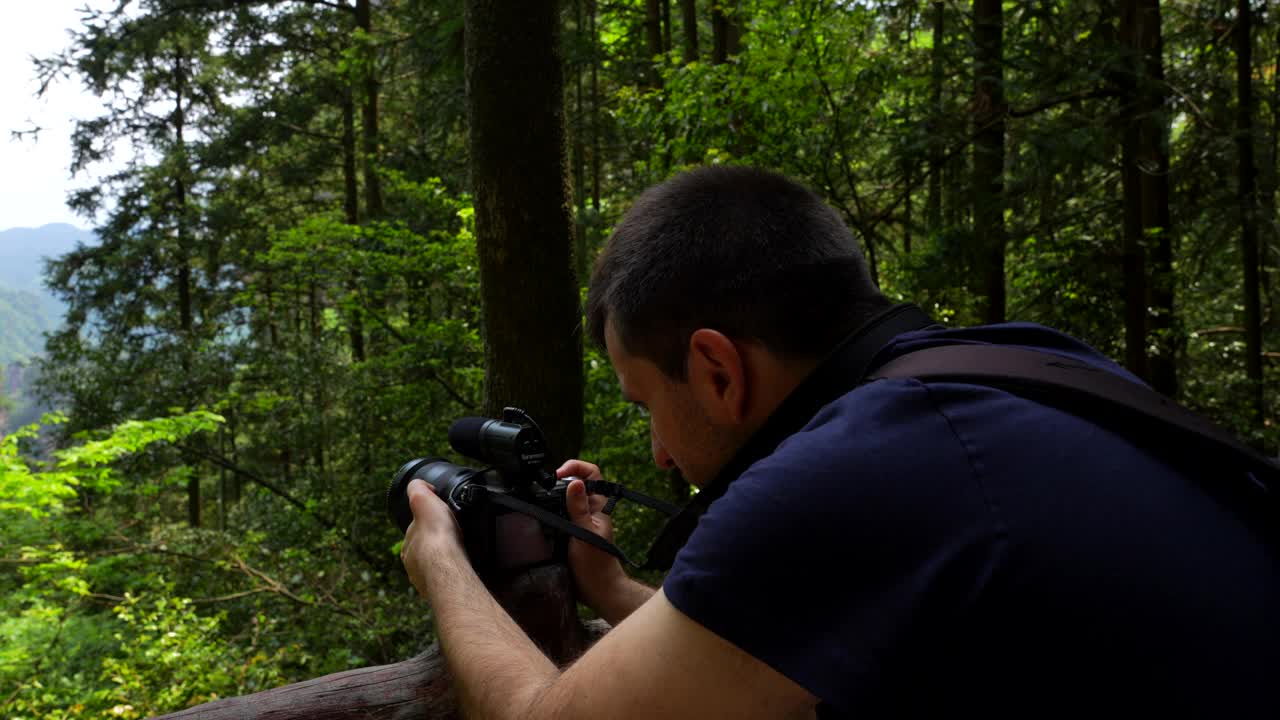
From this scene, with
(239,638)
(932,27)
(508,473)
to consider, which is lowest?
(239,638)

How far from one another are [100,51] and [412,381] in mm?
10164

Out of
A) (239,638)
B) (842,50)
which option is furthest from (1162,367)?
(239,638)

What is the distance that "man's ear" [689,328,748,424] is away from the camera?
4.36ft

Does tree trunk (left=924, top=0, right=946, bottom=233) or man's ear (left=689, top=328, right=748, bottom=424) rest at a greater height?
tree trunk (left=924, top=0, right=946, bottom=233)

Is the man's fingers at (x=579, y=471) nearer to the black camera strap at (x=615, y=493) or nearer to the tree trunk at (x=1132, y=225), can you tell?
the black camera strap at (x=615, y=493)

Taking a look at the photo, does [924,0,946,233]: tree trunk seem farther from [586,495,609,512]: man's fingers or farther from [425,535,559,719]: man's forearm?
[425,535,559,719]: man's forearm

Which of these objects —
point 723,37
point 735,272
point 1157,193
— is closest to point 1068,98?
point 1157,193

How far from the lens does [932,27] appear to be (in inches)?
372

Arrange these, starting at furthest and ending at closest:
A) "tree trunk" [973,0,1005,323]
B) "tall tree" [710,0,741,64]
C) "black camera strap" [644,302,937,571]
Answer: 1. "tall tree" [710,0,741,64]
2. "tree trunk" [973,0,1005,323]
3. "black camera strap" [644,302,937,571]

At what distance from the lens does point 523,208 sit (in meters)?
2.78

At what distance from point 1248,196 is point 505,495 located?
7.22m

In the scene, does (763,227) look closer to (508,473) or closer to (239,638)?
(508,473)

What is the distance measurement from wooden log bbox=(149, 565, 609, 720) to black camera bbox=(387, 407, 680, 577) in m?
0.05

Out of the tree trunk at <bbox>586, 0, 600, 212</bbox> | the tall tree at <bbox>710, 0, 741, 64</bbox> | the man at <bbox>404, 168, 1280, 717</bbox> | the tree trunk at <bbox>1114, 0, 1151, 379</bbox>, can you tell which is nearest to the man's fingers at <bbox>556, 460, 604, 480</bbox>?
the man at <bbox>404, 168, 1280, 717</bbox>
